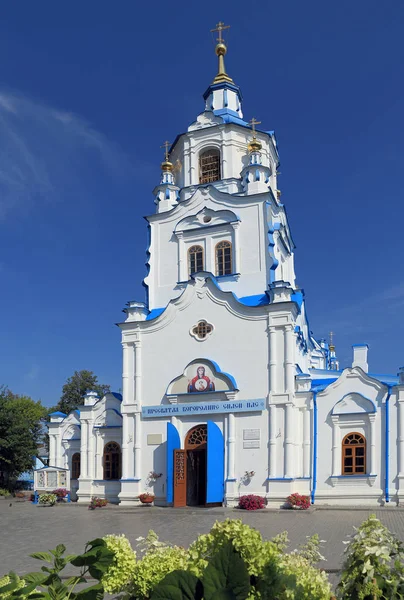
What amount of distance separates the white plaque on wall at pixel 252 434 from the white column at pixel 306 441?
1546mm

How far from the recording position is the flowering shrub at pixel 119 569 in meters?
3.64

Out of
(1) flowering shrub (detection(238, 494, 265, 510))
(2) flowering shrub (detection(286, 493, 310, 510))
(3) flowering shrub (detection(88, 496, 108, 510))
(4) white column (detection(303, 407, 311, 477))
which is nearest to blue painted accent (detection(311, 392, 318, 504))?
(4) white column (detection(303, 407, 311, 477))

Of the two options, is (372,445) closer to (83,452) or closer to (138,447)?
(138,447)

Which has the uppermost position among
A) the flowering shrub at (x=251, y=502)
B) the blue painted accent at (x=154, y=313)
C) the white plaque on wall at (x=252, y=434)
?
the blue painted accent at (x=154, y=313)

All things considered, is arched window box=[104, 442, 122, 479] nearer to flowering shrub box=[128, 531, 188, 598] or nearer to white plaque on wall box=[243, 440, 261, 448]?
white plaque on wall box=[243, 440, 261, 448]

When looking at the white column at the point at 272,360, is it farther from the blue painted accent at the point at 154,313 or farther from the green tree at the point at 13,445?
the green tree at the point at 13,445

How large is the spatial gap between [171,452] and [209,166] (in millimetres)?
11422

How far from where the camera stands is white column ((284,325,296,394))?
20.0 m

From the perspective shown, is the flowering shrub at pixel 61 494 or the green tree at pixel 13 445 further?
the green tree at pixel 13 445

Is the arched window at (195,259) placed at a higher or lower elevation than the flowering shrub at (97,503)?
higher

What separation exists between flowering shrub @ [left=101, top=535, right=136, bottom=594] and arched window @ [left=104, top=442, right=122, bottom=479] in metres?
19.9

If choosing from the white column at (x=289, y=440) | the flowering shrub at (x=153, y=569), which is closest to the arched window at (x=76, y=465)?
the white column at (x=289, y=440)

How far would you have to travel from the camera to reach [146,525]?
51.0ft

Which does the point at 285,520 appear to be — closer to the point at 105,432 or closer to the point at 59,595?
the point at 105,432
